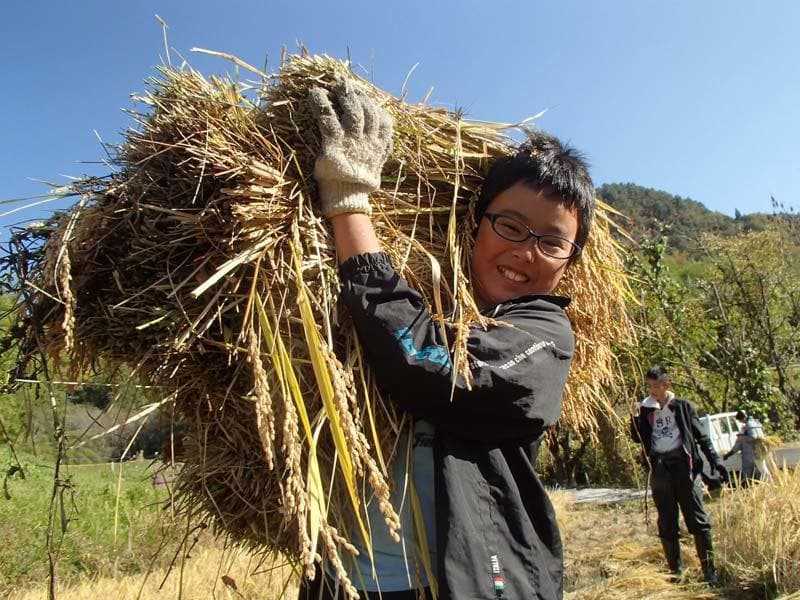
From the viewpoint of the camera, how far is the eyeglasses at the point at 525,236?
63.1 inches

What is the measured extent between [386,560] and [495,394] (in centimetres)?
46

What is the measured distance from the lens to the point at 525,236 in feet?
5.26

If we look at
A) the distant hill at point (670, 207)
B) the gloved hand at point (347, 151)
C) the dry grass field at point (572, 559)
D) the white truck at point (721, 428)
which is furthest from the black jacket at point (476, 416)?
the distant hill at point (670, 207)

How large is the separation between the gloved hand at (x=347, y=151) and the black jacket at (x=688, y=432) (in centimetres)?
425

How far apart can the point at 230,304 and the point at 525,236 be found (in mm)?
786

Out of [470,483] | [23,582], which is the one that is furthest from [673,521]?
[23,582]

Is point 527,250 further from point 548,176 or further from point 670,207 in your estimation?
point 670,207

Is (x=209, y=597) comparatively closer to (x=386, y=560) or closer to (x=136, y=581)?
(x=136, y=581)

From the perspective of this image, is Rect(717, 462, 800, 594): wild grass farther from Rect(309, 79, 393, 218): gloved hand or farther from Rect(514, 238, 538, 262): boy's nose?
Rect(309, 79, 393, 218): gloved hand

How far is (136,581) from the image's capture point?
5055 mm

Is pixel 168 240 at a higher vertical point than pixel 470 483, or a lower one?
higher

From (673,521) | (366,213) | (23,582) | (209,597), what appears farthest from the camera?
(23,582)

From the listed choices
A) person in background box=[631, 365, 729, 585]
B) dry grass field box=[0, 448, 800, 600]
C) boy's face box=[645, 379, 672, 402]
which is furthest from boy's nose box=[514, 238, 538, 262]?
boy's face box=[645, 379, 672, 402]

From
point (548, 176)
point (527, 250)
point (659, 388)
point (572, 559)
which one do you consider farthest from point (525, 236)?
point (572, 559)
